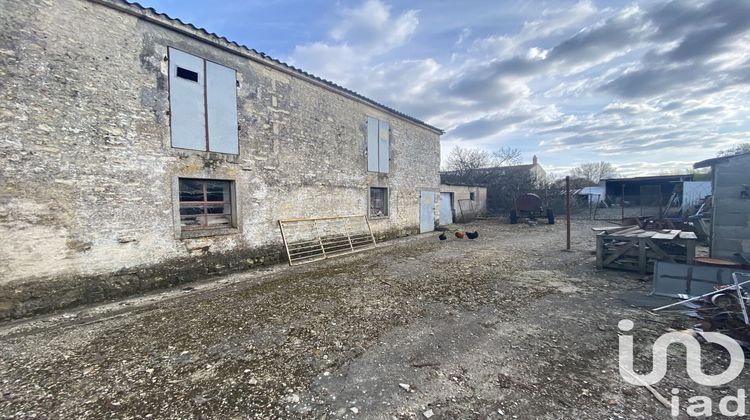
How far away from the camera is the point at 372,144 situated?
991cm

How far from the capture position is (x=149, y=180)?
5.07 meters

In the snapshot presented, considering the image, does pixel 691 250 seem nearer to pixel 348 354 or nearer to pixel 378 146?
pixel 348 354

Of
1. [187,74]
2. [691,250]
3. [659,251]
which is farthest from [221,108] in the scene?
[691,250]

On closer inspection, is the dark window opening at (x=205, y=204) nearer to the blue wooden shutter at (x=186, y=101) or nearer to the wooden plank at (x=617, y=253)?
the blue wooden shutter at (x=186, y=101)

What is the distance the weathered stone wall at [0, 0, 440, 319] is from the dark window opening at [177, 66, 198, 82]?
25cm

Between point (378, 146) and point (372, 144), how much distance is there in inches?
13.4

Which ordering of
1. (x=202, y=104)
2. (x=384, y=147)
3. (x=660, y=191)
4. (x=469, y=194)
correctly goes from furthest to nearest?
1. (x=469, y=194)
2. (x=660, y=191)
3. (x=384, y=147)
4. (x=202, y=104)

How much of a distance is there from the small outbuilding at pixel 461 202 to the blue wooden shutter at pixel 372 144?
573 cm

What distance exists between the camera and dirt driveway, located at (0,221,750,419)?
87.0 inches

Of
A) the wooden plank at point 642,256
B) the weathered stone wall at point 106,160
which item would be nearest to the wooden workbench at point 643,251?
the wooden plank at point 642,256

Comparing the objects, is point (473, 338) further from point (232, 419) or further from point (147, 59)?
point (147, 59)

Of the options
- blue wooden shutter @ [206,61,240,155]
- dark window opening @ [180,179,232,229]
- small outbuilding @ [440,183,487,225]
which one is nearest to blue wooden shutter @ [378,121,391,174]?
small outbuilding @ [440,183,487,225]

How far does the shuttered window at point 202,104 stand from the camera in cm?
535

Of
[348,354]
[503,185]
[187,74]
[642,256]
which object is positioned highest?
[187,74]
